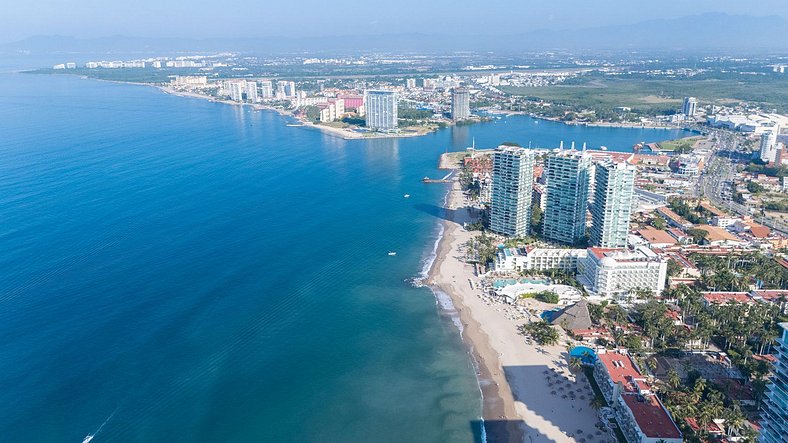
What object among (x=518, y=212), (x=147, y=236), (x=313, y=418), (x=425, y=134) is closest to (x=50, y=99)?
(x=425, y=134)

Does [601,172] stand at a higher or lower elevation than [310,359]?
higher

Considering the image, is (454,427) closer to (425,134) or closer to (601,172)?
(601,172)

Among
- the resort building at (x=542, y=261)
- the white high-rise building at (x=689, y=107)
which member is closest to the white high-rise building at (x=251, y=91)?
the white high-rise building at (x=689, y=107)

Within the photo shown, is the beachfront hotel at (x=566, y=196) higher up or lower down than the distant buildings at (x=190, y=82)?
lower down

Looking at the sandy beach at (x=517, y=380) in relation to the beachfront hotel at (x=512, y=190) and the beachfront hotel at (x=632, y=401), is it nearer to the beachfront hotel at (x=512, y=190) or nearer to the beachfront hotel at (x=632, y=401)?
the beachfront hotel at (x=632, y=401)

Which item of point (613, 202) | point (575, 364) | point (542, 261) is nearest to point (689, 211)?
point (613, 202)

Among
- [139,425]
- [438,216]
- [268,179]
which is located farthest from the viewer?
[268,179]

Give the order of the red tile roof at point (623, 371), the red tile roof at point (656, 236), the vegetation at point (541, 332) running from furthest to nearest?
the red tile roof at point (656, 236)
the vegetation at point (541, 332)
the red tile roof at point (623, 371)
